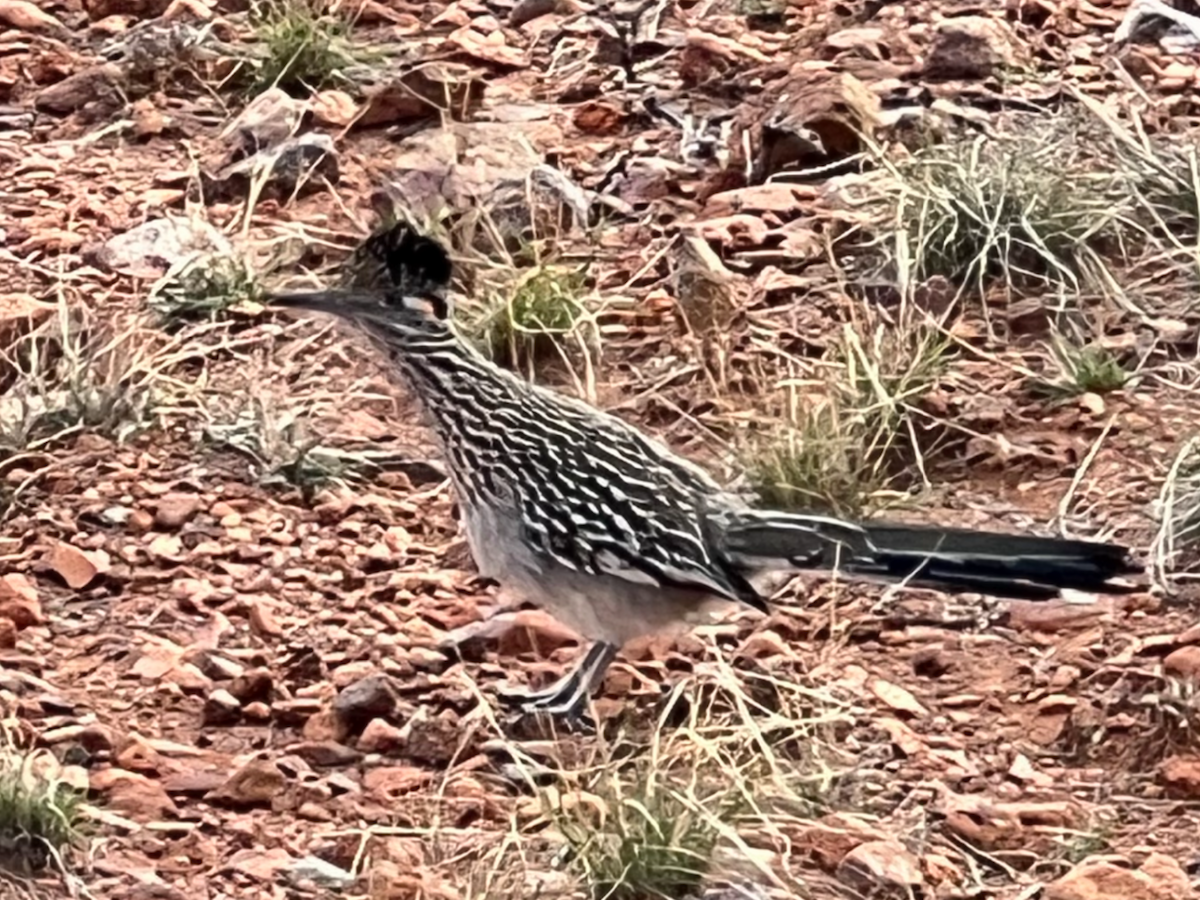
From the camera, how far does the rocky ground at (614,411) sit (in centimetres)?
425

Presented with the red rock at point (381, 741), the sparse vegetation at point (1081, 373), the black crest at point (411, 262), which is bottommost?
the red rock at point (381, 741)

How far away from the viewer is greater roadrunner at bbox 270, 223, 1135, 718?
174 inches

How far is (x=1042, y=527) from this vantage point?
5098mm

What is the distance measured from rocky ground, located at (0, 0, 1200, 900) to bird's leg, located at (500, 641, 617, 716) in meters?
0.08

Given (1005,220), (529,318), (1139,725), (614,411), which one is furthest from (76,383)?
(1139,725)

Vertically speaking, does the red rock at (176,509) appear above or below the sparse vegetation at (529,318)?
below

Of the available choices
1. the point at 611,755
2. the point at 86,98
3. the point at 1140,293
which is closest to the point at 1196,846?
the point at 611,755

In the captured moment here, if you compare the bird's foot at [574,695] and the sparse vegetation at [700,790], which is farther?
the bird's foot at [574,695]

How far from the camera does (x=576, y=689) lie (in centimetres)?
466

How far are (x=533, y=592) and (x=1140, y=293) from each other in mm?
1769

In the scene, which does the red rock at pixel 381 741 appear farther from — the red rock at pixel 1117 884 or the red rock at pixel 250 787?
the red rock at pixel 1117 884

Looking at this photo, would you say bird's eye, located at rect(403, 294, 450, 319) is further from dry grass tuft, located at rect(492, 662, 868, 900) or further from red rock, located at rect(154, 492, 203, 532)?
red rock, located at rect(154, 492, 203, 532)

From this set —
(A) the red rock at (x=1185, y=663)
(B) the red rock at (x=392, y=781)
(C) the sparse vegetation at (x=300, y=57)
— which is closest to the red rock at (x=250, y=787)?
(B) the red rock at (x=392, y=781)

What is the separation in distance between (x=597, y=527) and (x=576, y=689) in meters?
0.31
